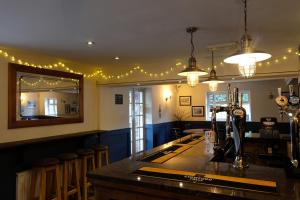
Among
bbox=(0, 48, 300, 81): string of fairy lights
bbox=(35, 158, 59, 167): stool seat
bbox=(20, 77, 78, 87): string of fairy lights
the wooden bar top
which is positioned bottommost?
bbox=(35, 158, 59, 167): stool seat

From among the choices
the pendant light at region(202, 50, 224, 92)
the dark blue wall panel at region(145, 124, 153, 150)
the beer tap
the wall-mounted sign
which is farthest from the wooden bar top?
the beer tap

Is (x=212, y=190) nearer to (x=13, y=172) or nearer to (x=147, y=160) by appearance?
(x=147, y=160)

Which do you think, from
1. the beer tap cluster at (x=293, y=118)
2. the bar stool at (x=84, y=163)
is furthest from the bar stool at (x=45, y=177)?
the beer tap cluster at (x=293, y=118)

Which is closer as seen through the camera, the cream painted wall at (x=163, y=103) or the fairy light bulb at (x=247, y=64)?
the fairy light bulb at (x=247, y=64)

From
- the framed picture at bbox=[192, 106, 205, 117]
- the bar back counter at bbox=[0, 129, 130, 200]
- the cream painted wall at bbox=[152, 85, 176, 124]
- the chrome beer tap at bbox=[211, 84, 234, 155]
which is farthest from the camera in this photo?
the framed picture at bbox=[192, 106, 205, 117]

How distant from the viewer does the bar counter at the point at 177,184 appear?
129cm

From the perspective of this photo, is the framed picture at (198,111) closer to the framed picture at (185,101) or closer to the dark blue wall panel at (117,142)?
the framed picture at (185,101)

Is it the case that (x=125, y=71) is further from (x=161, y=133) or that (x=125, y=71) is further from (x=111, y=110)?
(x=161, y=133)

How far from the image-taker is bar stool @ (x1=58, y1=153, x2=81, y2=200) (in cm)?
358

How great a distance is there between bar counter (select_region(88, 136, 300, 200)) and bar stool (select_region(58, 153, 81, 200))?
195 cm

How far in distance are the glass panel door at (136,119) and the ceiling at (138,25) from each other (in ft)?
10.3

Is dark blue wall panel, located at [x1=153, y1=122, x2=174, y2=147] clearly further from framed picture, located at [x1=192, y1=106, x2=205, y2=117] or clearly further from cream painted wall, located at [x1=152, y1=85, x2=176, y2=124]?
framed picture, located at [x1=192, y1=106, x2=205, y2=117]

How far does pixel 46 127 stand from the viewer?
3.84 metres

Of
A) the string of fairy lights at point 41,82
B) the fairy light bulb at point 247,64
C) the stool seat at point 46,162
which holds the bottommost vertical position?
the stool seat at point 46,162
